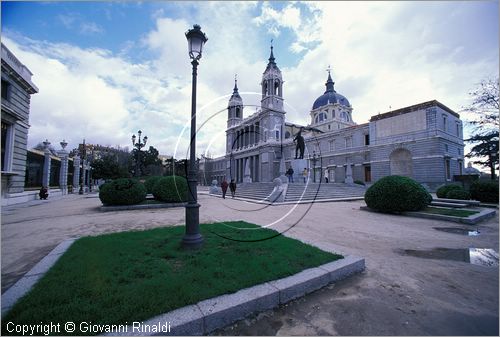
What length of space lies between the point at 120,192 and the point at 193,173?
990cm

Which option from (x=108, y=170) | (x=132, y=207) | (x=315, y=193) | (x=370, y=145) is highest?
(x=370, y=145)

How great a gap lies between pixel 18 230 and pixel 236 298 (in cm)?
903

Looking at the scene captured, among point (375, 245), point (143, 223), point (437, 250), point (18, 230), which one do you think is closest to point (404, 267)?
point (375, 245)

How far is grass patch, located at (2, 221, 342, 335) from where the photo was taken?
8.43 ft

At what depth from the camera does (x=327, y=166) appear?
41.6 metres

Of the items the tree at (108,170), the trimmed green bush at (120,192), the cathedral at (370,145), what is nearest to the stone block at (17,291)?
the trimmed green bush at (120,192)

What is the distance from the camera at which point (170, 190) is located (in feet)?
47.8

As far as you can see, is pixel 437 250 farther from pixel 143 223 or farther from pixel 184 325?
pixel 143 223

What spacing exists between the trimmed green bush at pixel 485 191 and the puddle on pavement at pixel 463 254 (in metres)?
13.8

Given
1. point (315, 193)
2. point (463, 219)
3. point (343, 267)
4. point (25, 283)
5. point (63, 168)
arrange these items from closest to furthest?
point (25, 283)
point (343, 267)
point (463, 219)
point (315, 193)
point (63, 168)

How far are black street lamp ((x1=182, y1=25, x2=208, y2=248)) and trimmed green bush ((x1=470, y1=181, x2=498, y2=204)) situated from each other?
64.3ft

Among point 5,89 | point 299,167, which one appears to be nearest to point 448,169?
point 299,167

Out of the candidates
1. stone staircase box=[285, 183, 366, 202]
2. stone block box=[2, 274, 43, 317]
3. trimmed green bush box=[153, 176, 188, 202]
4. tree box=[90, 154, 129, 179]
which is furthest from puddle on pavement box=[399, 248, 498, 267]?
tree box=[90, 154, 129, 179]

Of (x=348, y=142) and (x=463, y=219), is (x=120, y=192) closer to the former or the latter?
(x=463, y=219)
